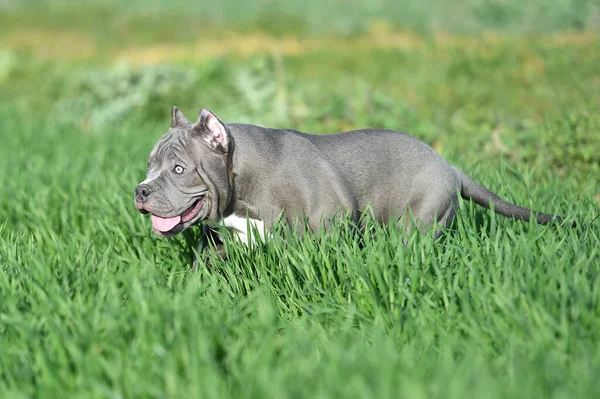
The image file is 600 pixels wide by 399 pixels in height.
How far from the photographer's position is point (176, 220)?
3.63m

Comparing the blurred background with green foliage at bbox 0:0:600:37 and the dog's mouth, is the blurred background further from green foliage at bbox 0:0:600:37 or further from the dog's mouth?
the dog's mouth

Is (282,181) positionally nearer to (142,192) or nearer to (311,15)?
(142,192)

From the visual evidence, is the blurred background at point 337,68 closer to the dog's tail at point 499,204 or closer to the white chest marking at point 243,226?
the dog's tail at point 499,204

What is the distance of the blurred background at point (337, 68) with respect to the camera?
22.4 ft

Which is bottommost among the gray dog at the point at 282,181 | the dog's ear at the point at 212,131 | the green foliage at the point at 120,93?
the green foliage at the point at 120,93

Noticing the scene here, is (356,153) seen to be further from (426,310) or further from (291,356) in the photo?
(291,356)

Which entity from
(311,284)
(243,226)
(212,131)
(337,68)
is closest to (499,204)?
(311,284)

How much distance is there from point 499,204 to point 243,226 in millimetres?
1339

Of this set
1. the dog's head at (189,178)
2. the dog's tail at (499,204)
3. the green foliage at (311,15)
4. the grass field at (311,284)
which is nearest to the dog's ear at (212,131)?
the dog's head at (189,178)

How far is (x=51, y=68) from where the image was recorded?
13.3m

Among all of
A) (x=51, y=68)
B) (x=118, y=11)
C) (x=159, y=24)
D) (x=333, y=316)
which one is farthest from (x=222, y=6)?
(x=333, y=316)

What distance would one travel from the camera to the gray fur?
358cm

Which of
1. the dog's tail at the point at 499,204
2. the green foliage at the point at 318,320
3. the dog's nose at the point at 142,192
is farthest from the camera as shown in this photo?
the dog's tail at the point at 499,204

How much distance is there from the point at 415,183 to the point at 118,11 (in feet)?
52.8
